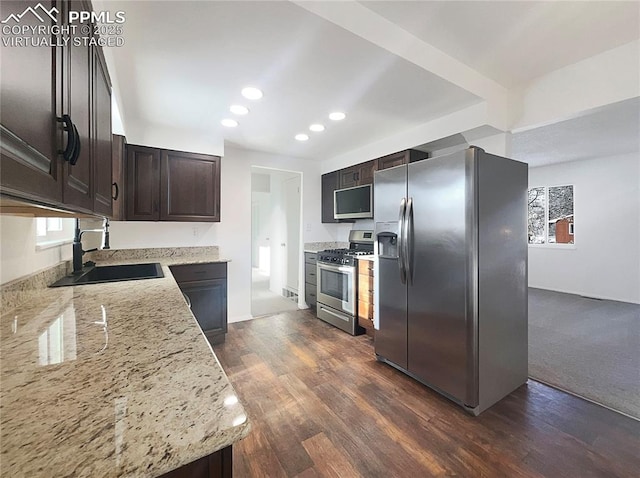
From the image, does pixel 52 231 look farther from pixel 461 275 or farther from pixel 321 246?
pixel 321 246

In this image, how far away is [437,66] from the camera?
2.02 metres

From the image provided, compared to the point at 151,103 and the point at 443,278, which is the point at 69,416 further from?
the point at 151,103

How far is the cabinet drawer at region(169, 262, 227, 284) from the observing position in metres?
2.85

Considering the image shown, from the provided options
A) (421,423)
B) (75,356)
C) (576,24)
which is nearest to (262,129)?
(576,24)

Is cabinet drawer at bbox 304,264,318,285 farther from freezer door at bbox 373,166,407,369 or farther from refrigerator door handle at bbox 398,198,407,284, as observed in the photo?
refrigerator door handle at bbox 398,198,407,284

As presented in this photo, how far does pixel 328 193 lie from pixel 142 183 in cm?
255

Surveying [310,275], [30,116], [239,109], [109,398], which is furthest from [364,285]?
[30,116]

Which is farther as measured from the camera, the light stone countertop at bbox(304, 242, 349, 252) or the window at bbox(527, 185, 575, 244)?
the window at bbox(527, 185, 575, 244)

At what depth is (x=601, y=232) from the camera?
4.93m

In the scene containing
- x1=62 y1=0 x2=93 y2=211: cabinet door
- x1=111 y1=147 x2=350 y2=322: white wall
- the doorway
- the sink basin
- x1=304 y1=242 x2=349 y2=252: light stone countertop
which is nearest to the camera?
x1=62 y1=0 x2=93 y2=211: cabinet door

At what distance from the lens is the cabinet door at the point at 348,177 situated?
13.0 feet

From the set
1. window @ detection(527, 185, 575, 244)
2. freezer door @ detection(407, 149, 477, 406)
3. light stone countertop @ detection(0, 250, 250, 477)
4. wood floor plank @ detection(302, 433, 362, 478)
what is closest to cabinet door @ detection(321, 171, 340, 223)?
freezer door @ detection(407, 149, 477, 406)

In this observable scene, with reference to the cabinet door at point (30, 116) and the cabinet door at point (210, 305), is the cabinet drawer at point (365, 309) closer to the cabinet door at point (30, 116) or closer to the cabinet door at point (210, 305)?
the cabinet door at point (210, 305)

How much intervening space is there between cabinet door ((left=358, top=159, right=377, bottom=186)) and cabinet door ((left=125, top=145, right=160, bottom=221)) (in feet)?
8.11
